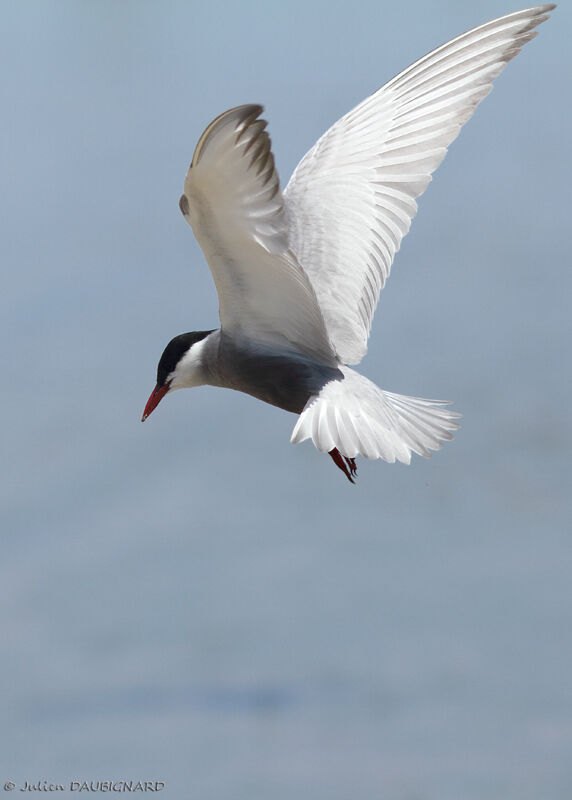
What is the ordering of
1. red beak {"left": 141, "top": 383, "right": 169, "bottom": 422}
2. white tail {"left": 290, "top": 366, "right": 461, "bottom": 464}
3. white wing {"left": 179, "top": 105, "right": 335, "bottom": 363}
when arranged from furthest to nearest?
1. red beak {"left": 141, "top": 383, "right": 169, "bottom": 422}
2. white tail {"left": 290, "top": 366, "right": 461, "bottom": 464}
3. white wing {"left": 179, "top": 105, "right": 335, "bottom": 363}

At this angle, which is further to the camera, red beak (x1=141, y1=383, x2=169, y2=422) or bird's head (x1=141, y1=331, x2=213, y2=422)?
red beak (x1=141, y1=383, x2=169, y2=422)

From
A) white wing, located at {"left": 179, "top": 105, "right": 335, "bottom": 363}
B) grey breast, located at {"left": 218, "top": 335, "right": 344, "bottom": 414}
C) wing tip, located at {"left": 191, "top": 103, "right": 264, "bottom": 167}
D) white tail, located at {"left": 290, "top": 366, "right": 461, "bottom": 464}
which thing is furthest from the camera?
grey breast, located at {"left": 218, "top": 335, "right": 344, "bottom": 414}

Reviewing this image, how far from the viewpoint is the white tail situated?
3850 millimetres

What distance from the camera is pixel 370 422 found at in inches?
159

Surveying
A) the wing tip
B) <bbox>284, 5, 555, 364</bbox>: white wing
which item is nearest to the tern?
<bbox>284, 5, 555, 364</bbox>: white wing

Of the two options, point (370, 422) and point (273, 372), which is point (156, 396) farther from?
point (370, 422)

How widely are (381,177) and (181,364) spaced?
113 centimetres

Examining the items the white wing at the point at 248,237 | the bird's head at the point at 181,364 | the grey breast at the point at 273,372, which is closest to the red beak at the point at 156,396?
the bird's head at the point at 181,364

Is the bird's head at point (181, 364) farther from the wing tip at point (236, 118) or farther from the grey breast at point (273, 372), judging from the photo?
the wing tip at point (236, 118)

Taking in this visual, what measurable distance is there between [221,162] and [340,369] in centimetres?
118

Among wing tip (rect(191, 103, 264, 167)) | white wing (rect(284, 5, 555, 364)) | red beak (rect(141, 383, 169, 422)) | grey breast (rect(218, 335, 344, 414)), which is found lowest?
red beak (rect(141, 383, 169, 422))

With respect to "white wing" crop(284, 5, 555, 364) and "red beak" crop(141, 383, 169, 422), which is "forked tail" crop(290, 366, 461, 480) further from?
"red beak" crop(141, 383, 169, 422)

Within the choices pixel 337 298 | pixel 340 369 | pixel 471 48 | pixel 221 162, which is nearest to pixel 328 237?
pixel 337 298

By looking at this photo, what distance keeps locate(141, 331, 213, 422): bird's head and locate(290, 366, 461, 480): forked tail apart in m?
0.58
